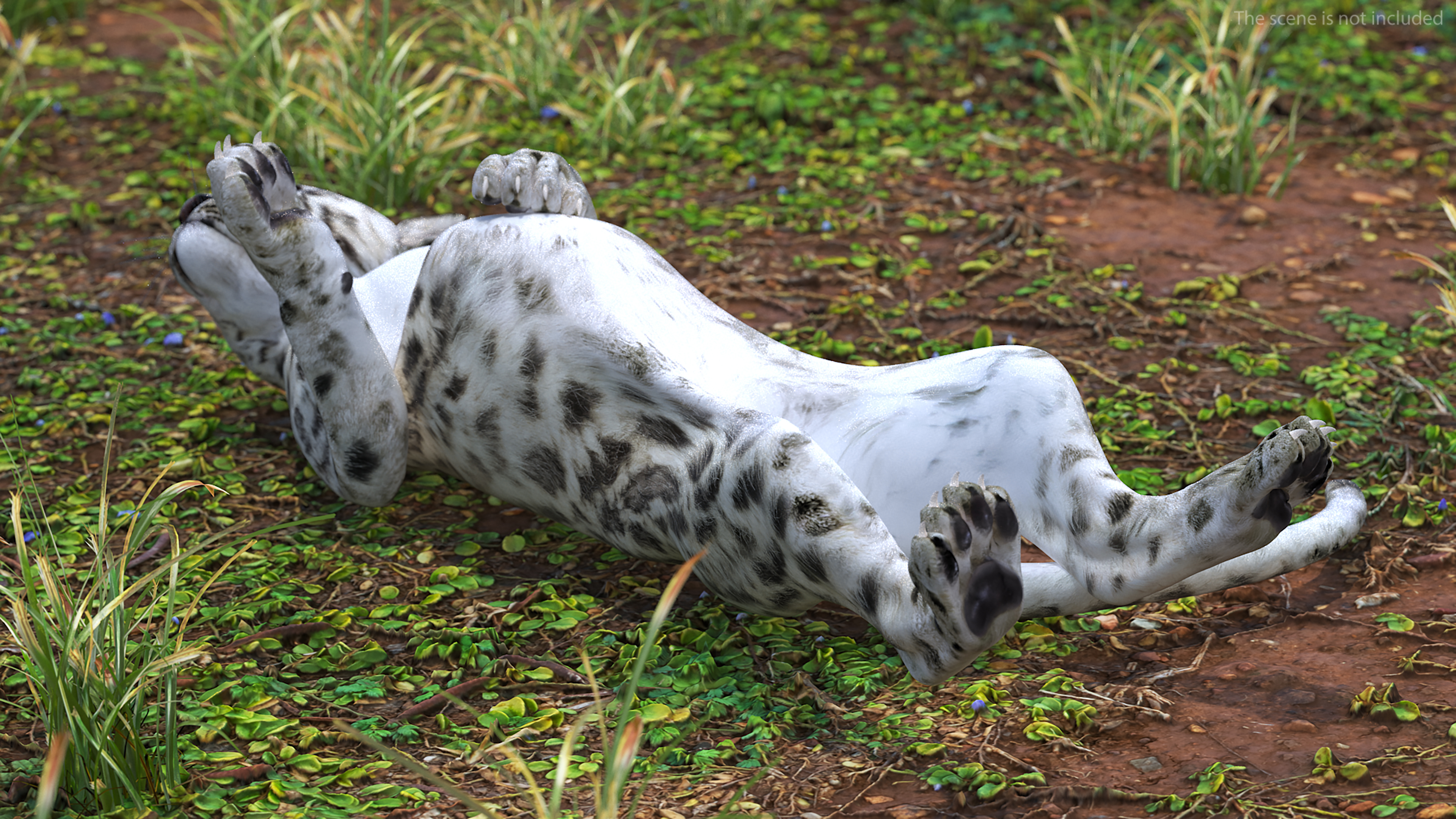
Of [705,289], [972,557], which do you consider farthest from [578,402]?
[705,289]

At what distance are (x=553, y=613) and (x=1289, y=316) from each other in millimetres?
2875

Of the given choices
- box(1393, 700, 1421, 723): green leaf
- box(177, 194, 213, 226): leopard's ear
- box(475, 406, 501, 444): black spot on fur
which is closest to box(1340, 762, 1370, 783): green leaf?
box(1393, 700, 1421, 723): green leaf

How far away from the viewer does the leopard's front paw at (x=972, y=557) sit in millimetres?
2043

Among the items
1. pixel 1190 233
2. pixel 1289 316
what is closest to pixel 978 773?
pixel 1289 316

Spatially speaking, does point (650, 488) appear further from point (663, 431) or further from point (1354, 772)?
point (1354, 772)

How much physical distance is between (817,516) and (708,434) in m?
0.37

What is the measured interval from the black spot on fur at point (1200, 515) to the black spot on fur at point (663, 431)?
1047mm

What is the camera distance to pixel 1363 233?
484 cm

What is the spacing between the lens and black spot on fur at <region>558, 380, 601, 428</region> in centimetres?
279

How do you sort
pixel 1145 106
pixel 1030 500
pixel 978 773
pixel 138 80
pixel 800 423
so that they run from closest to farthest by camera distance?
pixel 978 773 < pixel 1030 500 < pixel 800 423 < pixel 1145 106 < pixel 138 80

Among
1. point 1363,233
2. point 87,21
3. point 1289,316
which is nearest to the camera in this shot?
point 1289,316

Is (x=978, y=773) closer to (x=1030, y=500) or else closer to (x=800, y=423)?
(x=1030, y=500)

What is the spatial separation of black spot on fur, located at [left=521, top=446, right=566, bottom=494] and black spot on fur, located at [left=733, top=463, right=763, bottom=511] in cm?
53

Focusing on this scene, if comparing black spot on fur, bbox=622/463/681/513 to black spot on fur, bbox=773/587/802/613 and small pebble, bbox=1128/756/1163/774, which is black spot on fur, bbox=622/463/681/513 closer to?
black spot on fur, bbox=773/587/802/613
